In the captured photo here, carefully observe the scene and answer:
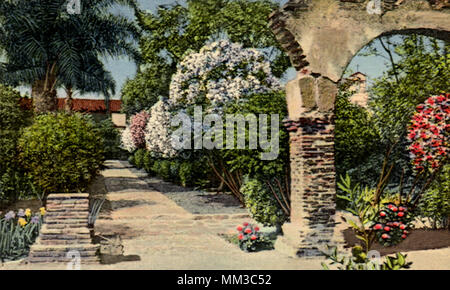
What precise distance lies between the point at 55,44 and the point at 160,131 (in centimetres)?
689

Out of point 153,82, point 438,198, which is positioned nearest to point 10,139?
point 438,198

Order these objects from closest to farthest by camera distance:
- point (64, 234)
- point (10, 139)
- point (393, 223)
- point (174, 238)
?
point (64, 234), point (393, 223), point (174, 238), point (10, 139)

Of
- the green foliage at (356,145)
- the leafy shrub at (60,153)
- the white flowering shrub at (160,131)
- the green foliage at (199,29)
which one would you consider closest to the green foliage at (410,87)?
the green foliage at (356,145)

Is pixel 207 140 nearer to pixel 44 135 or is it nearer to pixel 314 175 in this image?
pixel 44 135

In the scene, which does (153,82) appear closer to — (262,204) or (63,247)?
(262,204)

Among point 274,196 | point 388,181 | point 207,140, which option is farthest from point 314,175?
point 207,140

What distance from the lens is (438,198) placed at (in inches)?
360

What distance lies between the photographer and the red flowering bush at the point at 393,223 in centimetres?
808

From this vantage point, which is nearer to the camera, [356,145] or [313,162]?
[313,162]

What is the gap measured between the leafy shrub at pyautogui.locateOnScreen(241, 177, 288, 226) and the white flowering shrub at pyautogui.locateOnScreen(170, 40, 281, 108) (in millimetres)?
5642

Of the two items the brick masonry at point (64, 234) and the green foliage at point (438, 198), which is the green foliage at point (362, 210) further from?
the brick masonry at point (64, 234)

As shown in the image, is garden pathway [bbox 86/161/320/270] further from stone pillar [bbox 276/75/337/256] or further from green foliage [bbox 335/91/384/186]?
green foliage [bbox 335/91/384/186]

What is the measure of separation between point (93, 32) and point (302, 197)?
1103 centimetres

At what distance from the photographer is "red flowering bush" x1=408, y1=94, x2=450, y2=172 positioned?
8094 mm
